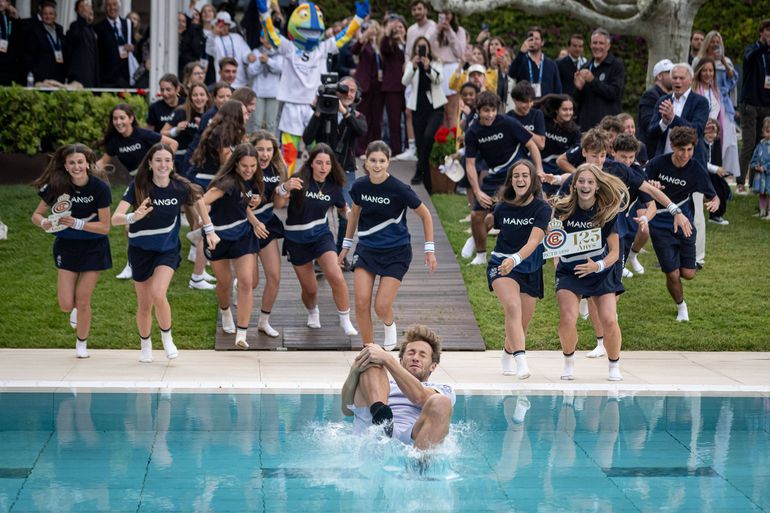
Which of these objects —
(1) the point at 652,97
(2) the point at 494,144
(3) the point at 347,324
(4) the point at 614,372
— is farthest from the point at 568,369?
(1) the point at 652,97

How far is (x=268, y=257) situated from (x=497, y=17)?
14.0 meters

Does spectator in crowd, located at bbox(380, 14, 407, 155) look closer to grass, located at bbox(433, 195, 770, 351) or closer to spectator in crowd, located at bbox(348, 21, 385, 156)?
spectator in crowd, located at bbox(348, 21, 385, 156)

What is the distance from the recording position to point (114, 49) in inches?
711

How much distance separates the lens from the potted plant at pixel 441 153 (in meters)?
17.0

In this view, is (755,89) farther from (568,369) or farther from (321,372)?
(321,372)

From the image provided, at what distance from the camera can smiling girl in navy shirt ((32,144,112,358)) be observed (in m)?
9.91

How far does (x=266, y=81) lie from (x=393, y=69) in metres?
2.78

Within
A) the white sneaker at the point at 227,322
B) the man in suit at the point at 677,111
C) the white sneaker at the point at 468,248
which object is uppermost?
the man in suit at the point at 677,111

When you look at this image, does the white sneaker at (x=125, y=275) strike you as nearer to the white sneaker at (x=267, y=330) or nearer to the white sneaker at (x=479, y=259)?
the white sneaker at (x=267, y=330)

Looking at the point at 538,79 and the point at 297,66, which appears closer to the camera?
the point at 297,66

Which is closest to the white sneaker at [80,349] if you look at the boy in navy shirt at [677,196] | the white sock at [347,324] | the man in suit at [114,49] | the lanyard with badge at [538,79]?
the white sock at [347,324]

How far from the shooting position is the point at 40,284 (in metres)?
12.6

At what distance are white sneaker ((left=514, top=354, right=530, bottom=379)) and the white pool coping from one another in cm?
5

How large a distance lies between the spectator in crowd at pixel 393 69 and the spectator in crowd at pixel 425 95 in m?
1.00
